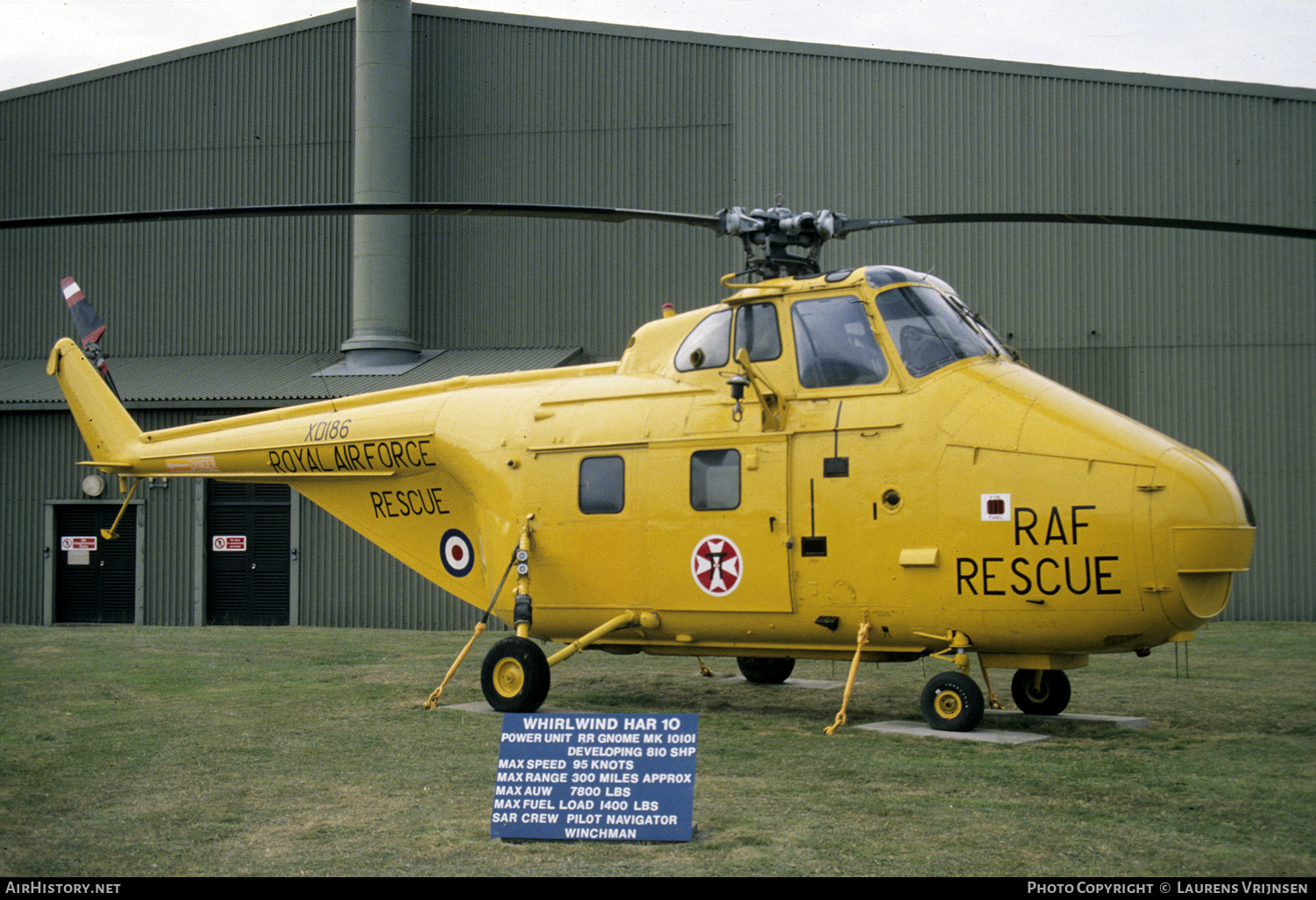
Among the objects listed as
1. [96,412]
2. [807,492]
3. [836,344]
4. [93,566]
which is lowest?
[93,566]

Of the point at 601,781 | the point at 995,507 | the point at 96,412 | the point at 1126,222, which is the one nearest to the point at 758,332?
the point at 995,507

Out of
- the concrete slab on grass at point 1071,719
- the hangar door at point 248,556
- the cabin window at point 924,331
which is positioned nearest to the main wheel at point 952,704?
the concrete slab on grass at point 1071,719

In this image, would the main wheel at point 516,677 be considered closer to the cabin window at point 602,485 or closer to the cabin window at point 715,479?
the cabin window at point 602,485

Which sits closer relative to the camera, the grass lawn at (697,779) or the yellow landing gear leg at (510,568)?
the grass lawn at (697,779)

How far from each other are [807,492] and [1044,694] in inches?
123

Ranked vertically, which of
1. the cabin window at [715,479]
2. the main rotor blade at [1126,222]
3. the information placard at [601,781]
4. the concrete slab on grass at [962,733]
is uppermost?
the main rotor blade at [1126,222]

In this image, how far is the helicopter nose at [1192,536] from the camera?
888cm

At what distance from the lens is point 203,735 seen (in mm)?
10023

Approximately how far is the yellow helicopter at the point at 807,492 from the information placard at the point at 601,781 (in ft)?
13.2

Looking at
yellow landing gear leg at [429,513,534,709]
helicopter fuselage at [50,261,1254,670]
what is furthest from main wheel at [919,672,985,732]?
yellow landing gear leg at [429,513,534,709]

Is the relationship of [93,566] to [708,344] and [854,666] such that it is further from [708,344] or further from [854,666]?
[854,666]

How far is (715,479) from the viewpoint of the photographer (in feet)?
35.8

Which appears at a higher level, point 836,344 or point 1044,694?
point 836,344

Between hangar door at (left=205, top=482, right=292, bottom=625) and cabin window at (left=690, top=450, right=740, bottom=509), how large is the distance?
50.2 ft
